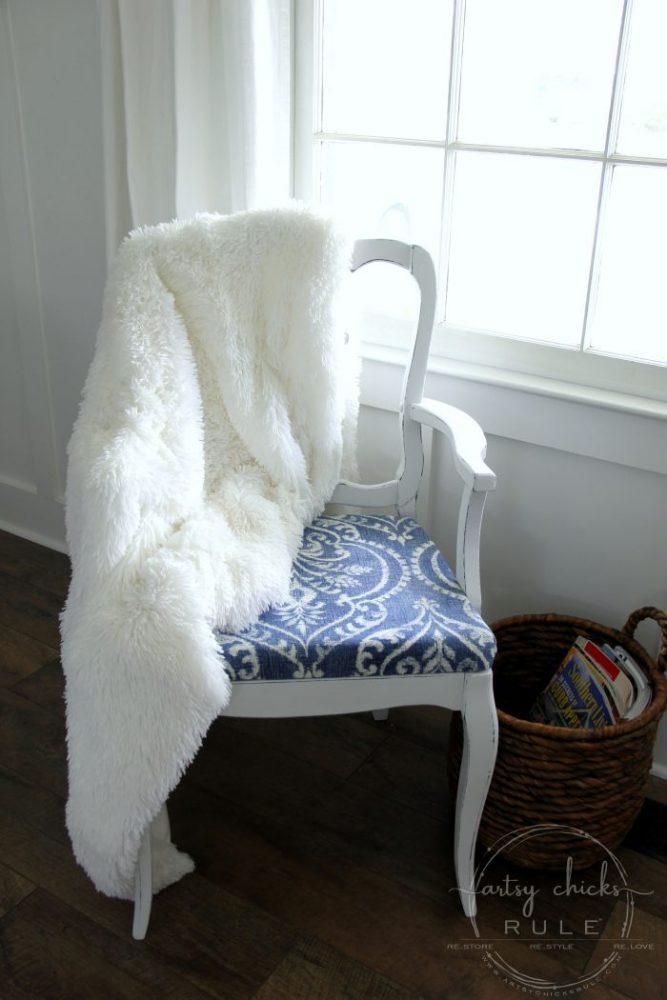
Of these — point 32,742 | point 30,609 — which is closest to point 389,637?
point 32,742

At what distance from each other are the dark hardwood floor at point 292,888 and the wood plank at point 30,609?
0.81 ft

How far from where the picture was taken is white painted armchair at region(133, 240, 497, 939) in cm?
135

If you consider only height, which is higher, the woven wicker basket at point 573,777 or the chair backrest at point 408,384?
the chair backrest at point 408,384

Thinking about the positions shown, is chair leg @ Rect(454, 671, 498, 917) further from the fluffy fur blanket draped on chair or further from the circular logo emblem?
the fluffy fur blanket draped on chair

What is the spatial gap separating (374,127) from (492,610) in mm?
981

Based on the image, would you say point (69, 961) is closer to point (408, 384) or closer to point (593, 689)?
point (593, 689)

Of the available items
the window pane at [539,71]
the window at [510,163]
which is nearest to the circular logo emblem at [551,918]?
the window at [510,163]

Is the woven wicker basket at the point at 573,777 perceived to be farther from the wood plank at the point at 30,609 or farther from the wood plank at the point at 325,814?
the wood plank at the point at 30,609

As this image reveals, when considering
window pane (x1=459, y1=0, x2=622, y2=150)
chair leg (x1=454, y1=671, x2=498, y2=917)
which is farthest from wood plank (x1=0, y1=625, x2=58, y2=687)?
window pane (x1=459, y1=0, x2=622, y2=150)

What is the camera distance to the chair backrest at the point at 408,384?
1654 mm

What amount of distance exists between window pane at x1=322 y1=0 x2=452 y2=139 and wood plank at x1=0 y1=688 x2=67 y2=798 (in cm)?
131

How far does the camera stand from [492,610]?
1937mm

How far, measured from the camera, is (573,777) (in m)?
1.50

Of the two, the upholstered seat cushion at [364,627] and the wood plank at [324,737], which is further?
the wood plank at [324,737]
